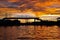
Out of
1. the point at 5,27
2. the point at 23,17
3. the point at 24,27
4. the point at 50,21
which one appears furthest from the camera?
the point at 24,27

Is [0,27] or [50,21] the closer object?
[50,21]

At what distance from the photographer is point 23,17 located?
54.5 ft

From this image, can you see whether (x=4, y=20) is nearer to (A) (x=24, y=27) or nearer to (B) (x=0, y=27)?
(B) (x=0, y=27)

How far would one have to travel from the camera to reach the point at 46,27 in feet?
75.0

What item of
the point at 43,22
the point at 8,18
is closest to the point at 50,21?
the point at 43,22

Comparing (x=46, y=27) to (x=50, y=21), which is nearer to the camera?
(x=50, y=21)

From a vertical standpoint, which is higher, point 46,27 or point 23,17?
point 23,17

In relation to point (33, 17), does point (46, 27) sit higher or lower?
lower

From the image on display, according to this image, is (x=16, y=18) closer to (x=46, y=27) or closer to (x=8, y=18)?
(x=8, y=18)

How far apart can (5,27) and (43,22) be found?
461 centimetres

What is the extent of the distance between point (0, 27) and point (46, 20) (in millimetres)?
5566

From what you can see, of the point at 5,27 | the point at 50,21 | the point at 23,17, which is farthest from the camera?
the point at 5,27

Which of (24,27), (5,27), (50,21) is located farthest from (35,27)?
(50,21)

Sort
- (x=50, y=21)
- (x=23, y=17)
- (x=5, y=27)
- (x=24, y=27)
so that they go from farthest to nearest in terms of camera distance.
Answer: (x=24, y=27) → (x=5, y=27) → (x=50, y=21) → (x=23, y=17)
